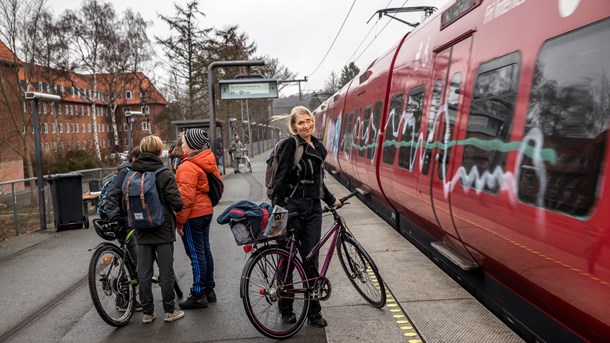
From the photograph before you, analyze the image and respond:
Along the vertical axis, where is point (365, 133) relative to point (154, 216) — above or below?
above

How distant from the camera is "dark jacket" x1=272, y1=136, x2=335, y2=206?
3793 millimetres

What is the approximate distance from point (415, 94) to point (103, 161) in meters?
38.1

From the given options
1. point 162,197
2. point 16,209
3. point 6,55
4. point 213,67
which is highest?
point 6,55

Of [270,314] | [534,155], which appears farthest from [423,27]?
[270,314]

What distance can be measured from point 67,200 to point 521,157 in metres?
8.35

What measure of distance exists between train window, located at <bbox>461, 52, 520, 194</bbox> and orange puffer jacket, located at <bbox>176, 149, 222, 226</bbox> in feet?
7.41

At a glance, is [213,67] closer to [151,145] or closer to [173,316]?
[151,145]

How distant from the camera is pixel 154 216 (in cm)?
402

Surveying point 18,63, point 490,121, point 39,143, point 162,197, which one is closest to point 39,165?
point 39,143

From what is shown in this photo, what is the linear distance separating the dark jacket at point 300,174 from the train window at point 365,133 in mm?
5361

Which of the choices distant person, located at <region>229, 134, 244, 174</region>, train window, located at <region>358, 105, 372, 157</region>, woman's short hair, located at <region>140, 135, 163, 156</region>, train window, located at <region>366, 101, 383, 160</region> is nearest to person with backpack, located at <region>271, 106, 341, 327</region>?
woman's short hair, located at <region>140, 135, 163, 156</region>

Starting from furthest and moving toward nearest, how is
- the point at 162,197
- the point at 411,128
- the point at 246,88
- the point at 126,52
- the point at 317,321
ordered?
1. the point at 126,52
2. the point at 246,88
3. the point at 411,128
4. the point at 162,197
5. the point at 317,321

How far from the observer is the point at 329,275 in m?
5.32

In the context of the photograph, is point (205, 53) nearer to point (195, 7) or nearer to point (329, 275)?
point (195, 7)
